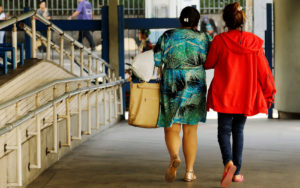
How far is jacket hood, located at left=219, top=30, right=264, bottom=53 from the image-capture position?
18.4ft

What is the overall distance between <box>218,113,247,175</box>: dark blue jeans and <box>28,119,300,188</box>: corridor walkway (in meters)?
0.27

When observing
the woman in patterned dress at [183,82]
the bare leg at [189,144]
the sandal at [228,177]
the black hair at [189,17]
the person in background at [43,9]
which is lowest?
the sandal at [228,177]

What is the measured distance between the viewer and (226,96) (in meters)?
5.65

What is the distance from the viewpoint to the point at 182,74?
5.77m

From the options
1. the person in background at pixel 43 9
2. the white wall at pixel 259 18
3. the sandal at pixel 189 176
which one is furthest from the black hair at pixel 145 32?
the sandal at pixel 189 176

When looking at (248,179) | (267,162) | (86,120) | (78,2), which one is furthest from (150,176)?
(78,2)

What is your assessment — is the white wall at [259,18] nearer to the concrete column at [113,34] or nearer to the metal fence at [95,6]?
the metal fence at [95,6]

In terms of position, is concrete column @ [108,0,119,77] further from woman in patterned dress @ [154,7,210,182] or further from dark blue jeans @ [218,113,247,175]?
dark blue jeans @ [218,113,247,175]

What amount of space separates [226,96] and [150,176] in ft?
3.97

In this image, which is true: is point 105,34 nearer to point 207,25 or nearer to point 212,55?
point 207,25

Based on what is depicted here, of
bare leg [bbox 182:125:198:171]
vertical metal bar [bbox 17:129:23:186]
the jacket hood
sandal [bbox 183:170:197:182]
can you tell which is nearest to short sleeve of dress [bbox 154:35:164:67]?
the jacket hood

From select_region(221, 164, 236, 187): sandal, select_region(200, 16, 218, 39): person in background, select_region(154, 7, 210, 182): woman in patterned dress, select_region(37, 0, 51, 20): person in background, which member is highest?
select_region(37, 0, 51, 20): person in background

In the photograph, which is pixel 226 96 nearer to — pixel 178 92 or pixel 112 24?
pixel 178 92

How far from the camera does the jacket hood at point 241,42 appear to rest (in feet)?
18.4
